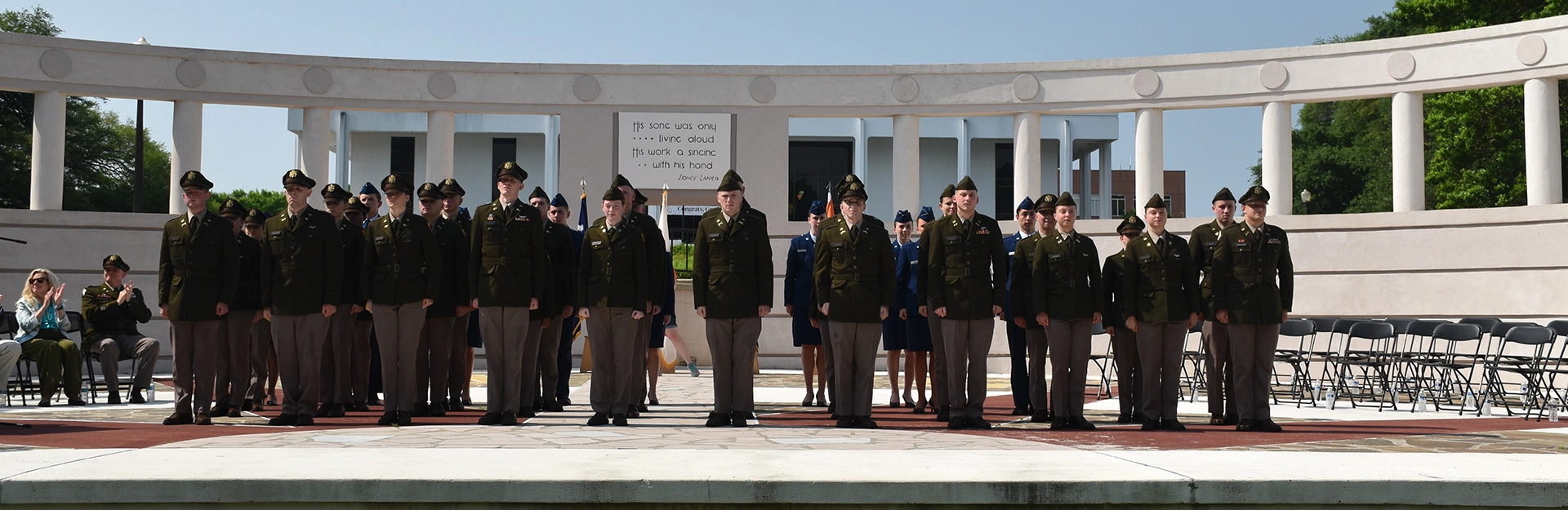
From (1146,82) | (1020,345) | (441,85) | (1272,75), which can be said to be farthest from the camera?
(441,85)

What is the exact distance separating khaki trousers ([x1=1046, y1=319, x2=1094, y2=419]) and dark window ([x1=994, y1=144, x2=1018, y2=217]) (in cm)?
3706

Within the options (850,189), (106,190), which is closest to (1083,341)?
(850,189)

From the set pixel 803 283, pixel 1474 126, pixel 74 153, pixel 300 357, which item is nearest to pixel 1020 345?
pixel 803 283

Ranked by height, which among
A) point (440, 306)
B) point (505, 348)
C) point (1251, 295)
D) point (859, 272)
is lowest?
point (505, 348)

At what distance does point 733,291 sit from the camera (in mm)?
8359

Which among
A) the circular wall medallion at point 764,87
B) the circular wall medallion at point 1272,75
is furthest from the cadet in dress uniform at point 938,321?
the circular wall medallion at point 1272,75

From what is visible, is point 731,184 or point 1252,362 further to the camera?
point 1252,362

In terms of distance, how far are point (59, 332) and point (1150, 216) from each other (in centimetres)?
920

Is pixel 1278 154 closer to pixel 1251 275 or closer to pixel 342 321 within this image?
pixel 1251 275

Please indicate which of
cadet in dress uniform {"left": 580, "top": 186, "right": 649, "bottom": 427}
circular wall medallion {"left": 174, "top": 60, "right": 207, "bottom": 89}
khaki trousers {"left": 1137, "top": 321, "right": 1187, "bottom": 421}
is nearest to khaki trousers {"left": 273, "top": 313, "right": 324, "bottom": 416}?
cadet in dress uniform {"left": 580, "top": 186, "right": 649, "bottom": 427}

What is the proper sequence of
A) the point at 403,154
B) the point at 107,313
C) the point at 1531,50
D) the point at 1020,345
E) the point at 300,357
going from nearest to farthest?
the point at 300,357
the point at 1020,345
the point at 107,313
the point at 1531,50
the point at 403,154

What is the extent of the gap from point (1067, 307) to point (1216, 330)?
4.33ft

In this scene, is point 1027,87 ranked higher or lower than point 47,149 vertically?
higher

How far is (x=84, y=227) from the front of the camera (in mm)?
16125
